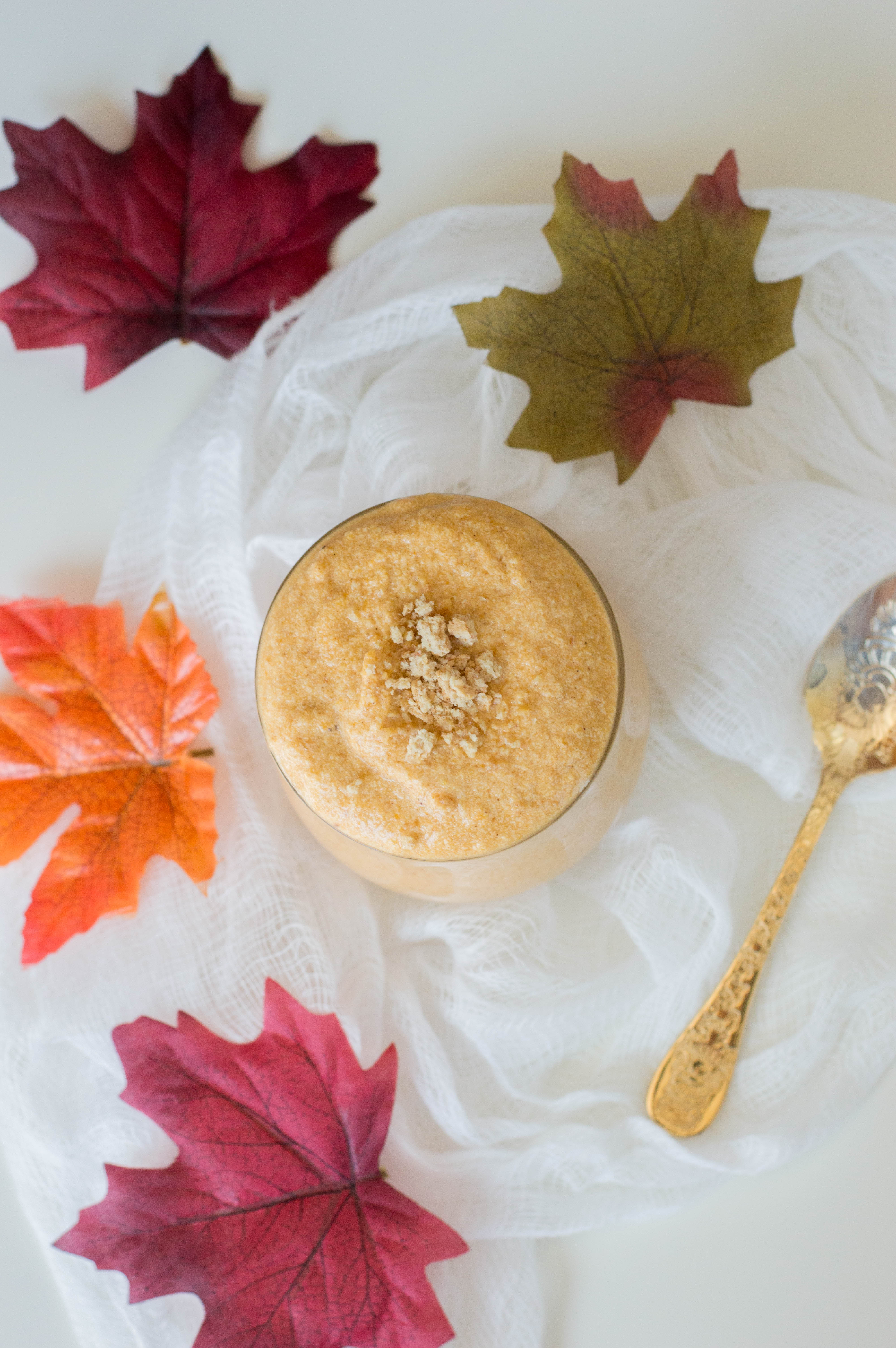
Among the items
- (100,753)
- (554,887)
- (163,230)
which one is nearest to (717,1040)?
(554,887)

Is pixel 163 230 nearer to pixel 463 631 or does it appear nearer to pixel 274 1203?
pixel 463 631

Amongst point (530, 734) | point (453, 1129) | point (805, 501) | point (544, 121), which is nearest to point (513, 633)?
point (530, 734)

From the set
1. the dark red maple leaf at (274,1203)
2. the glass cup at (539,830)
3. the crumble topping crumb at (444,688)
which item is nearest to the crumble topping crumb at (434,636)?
the crumble topping crumb at (444,688)

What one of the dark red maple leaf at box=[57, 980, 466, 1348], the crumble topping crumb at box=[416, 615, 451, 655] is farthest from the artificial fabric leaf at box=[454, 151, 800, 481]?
the dark red maple leaf at box=[57, 980, 466, 1348]

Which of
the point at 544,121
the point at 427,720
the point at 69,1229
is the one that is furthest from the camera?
the point at 544,121

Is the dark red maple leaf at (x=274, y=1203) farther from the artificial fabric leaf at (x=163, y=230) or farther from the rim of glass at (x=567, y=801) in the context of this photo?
the artificial fabric leaf at (x=163, y=230)

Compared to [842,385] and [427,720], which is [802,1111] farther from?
[842,385]
